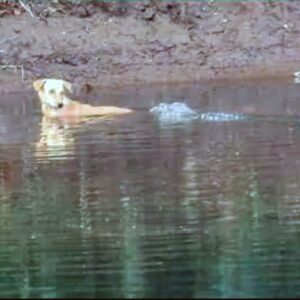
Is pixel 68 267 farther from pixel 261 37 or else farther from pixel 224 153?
pixel 261 37

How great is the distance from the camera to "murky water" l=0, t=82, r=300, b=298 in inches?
228

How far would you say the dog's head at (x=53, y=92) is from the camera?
1292 centimetres

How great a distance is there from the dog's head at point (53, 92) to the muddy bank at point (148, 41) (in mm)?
2875

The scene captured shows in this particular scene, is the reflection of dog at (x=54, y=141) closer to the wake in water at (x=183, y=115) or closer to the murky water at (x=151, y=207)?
the murky water at (x=151, y=207)

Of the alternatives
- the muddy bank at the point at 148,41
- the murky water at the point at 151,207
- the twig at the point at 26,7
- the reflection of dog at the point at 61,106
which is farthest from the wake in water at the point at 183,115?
the twig at the point at 26,7

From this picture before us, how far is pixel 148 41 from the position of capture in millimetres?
18188

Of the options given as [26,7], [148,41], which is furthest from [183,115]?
[26,7]

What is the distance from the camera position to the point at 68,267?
6082 mm

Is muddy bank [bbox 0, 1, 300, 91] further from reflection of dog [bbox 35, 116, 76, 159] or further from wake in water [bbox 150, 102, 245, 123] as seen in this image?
reflection of dog [bbox 35, 116, 76, 159]

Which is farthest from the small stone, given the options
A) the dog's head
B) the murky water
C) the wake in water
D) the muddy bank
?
the murky water

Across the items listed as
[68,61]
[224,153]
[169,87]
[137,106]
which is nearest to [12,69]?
[68,61]

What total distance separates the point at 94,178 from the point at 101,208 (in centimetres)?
118

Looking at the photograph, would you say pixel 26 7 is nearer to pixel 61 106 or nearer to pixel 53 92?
pixel 53 92

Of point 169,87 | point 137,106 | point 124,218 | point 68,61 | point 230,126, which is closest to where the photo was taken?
point 124,218
